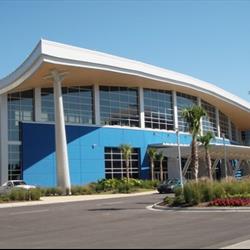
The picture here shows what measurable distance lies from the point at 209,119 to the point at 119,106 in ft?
69.0

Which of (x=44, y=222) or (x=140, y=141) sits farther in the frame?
(x=140, y=141)

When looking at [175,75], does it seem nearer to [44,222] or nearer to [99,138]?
[99,138]

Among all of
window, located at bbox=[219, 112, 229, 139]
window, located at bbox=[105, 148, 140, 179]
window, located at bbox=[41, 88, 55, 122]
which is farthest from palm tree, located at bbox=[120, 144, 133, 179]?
window, located at bbox=[219, 112, 229, 139]

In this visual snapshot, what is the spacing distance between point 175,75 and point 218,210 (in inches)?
1749

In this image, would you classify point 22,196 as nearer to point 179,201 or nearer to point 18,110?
point 179,201

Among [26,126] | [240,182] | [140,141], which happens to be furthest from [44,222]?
[140,141]

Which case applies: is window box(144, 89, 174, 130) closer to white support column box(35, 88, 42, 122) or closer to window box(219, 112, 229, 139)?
white support column box(35, 88, 42, 122)

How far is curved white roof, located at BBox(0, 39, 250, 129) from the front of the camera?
48.2 m

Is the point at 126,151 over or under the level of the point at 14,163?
over

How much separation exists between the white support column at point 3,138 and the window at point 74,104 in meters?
4.08

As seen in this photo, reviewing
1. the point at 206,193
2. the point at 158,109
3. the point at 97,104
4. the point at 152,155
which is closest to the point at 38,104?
the point at 97,104

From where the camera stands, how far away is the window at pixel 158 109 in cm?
6550

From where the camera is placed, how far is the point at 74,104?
59000 millimetres

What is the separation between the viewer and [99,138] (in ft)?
195
